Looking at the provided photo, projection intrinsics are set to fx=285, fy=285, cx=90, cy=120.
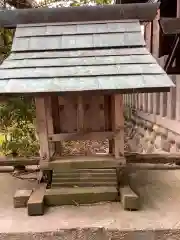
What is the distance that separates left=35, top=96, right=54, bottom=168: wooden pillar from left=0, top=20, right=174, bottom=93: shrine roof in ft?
0.69

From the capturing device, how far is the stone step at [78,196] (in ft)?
5.38

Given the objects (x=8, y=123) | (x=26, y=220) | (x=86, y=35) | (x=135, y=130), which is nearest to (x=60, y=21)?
(x=86, y=35)

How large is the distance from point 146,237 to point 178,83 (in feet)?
5.54

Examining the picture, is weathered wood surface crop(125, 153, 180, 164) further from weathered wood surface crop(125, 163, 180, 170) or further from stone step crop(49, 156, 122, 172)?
stone step crop(49, 156, 122, 172)

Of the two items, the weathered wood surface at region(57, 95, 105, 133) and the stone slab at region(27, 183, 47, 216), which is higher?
the weathered wood surface at region(57, 95, 105, 133)

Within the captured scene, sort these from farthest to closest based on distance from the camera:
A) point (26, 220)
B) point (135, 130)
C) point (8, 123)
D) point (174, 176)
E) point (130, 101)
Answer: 1. point (130, 101)
2. point (135, 130)
3. point (8, 123)
4. point (174, 176)
5. point (26, 220)

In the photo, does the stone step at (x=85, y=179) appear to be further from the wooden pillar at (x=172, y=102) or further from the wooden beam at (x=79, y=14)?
the wooden pillar at (x=172, y=102)

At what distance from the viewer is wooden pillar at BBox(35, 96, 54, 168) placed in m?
1.64

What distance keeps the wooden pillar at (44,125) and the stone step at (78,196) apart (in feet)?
0.59

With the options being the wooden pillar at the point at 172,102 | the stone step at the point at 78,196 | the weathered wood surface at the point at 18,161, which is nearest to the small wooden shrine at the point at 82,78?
the stone step at the point at 78,196

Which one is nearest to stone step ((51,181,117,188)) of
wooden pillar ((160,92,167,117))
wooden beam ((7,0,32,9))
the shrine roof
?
the shrine roof

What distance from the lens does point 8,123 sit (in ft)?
10.8

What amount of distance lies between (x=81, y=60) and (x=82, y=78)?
20 centimetres

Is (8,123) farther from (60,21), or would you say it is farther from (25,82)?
(25,82)
